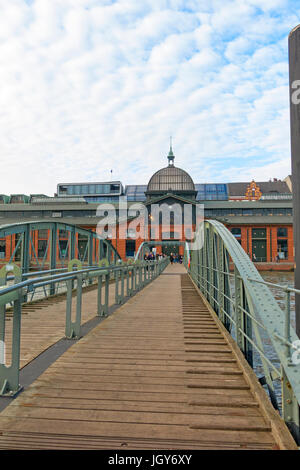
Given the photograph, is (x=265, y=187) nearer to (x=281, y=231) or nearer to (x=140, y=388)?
(x=281, y=231)

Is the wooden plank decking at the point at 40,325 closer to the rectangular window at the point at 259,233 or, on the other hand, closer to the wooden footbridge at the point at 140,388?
the wooden footbridge at the point at 140,388

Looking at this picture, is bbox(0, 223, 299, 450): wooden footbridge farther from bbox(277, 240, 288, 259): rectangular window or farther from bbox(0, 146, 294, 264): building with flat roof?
bbox(277, 240, 288, 259): rectangular window

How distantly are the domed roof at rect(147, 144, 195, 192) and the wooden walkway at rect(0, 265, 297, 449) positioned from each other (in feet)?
160

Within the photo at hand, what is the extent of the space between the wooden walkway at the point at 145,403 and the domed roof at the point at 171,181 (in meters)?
48.9

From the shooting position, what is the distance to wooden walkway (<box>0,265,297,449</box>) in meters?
2.13

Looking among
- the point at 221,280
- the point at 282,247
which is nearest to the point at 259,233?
the point at 282,247

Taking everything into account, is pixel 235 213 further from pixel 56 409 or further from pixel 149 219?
pixel 56 409

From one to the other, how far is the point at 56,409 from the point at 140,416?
26.8 inches

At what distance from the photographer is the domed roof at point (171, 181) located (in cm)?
5234

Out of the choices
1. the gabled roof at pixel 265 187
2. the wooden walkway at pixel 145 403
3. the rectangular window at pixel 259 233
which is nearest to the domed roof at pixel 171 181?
the rectangular window at pixel 259 233

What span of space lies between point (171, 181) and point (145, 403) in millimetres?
51120

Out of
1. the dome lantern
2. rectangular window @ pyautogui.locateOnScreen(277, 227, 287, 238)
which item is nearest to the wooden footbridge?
rectangular window @ pyautogui.locateOnScreen(277, 227, 287, 238)

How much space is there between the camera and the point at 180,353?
3988 millimetres

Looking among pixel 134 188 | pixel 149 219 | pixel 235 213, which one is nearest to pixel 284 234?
pixel 235 213
